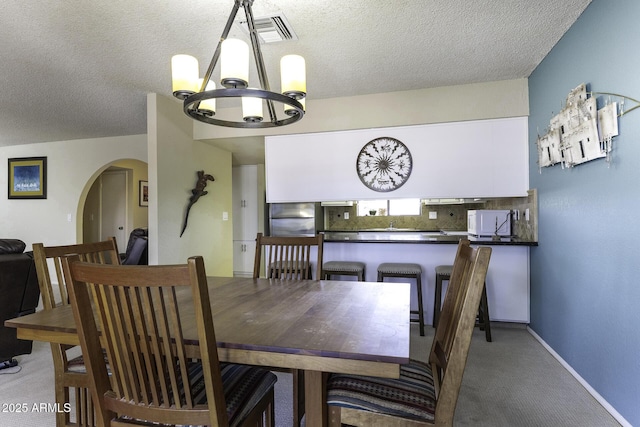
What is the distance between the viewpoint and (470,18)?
227 cm

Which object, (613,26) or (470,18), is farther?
(470,18)

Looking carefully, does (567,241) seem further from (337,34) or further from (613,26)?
(337,34)

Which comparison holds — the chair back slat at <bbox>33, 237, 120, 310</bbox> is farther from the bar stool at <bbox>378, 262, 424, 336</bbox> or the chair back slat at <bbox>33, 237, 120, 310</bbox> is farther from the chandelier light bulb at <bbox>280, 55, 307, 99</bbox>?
the bar stool at <bbox>378, 262, 424, 336</bbox>

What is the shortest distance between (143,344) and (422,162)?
327 cm

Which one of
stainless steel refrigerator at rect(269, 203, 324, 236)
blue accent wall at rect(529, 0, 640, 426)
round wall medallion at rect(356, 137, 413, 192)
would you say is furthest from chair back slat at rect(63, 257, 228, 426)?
stainless steel refrigerator at rect(269, 203, 324, 236)

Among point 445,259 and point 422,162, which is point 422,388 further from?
point 422,162

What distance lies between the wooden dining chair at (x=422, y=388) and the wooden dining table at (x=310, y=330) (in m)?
0.11

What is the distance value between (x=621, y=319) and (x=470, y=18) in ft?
6.68

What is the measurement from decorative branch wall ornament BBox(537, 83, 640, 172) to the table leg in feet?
6.55

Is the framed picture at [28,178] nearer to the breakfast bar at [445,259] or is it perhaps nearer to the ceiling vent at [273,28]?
the breakfast bar at [445,259]

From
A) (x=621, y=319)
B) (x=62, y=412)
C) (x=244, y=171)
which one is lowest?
(x=62, y=412)

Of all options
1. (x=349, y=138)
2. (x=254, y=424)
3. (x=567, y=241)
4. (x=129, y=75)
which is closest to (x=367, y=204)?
(x=349, y=138)

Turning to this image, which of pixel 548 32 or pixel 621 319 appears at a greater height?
pixel 548 32

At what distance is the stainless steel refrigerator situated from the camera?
4.20m
